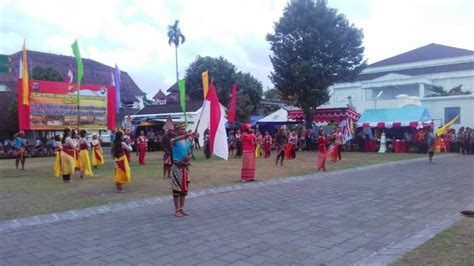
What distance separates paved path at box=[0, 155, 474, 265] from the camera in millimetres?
5207

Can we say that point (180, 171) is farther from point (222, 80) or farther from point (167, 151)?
point (222, 80)

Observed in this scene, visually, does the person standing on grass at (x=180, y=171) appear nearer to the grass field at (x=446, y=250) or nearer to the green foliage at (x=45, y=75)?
the grass field at (x=446, y=250)

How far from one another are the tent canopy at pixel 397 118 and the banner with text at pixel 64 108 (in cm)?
1621

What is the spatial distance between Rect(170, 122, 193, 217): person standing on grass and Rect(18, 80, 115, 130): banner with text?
15896mm

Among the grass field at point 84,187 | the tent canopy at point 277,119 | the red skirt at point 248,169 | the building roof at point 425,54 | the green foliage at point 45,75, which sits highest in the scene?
the building roof at point 425,54

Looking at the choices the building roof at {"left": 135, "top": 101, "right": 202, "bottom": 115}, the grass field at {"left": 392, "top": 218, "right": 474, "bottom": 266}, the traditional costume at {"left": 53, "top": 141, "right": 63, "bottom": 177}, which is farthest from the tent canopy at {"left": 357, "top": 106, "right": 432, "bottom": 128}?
the grass field at {"left": 392, "top": 218, "right": 474, "bottom": 266}

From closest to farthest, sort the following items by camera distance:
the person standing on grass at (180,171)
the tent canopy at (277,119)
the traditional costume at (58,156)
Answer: the person standing on grass at (180,171), the traditional costume at (58,156), the tent canopy at (277,119)

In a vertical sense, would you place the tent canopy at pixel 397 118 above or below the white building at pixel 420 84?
below

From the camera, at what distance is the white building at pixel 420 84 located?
31953 millimetres

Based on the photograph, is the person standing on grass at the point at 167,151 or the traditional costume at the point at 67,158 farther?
the traditional costume at the point at 67,158

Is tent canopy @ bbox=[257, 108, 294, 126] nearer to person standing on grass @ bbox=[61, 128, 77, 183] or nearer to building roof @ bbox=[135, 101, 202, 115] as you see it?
building roof @ bbox=[135, 101, 202, 115]

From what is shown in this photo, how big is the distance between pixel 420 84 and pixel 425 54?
12.4m

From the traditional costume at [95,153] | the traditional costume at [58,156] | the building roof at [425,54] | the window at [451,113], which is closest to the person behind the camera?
the traditional costume at [58,156]

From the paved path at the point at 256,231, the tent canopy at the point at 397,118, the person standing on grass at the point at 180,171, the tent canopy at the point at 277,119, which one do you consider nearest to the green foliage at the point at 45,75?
the tent canopy at the point at 277,119
